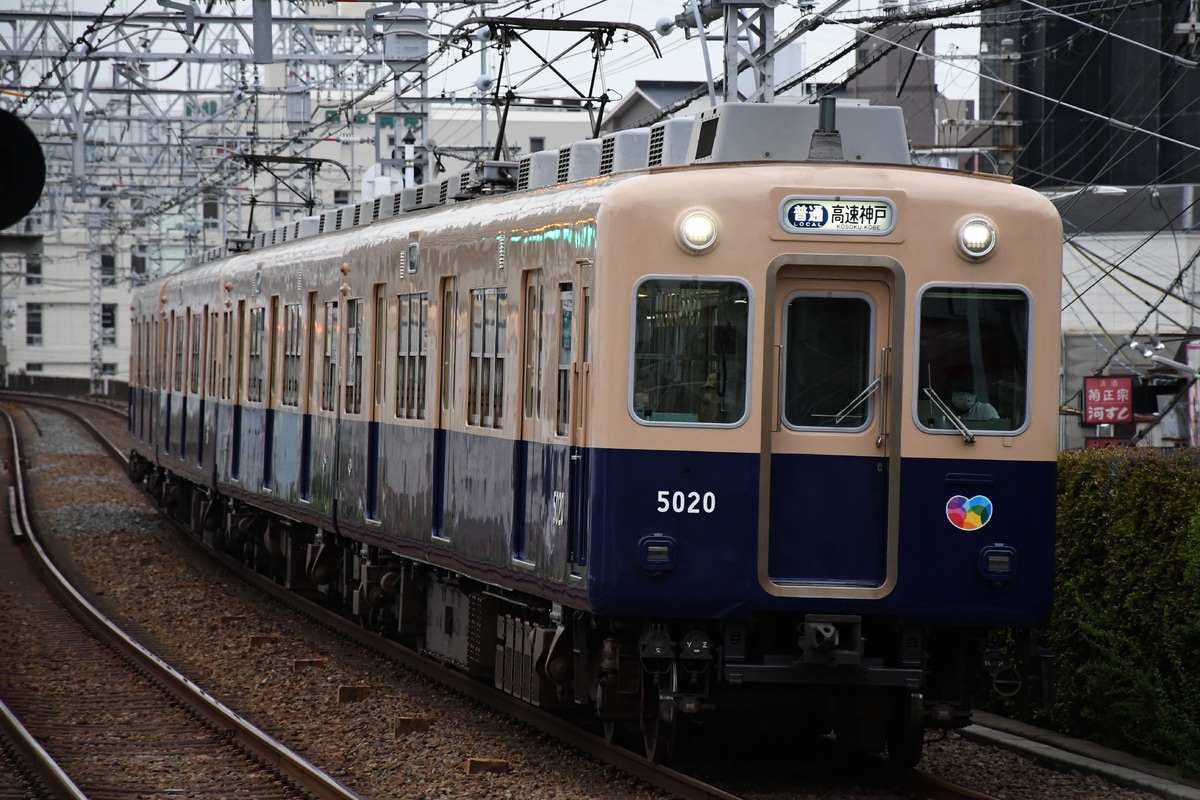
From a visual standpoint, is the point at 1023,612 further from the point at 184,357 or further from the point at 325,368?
the point at 184,357

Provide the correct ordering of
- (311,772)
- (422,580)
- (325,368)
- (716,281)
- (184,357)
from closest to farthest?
(716,281), (311,772), (422,580), (325,368), (184,357)

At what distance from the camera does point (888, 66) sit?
147 ft

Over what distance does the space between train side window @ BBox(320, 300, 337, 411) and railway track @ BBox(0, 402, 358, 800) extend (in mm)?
2377

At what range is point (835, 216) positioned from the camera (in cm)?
809

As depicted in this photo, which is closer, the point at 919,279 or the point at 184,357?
the point at 919,279

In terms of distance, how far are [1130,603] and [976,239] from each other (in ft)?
7.45

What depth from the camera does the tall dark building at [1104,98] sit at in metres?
33.2

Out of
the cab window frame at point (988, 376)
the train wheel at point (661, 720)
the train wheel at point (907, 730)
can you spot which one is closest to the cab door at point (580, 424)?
the train wheel at point (661, 720)

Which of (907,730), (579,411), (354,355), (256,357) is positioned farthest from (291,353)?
(907,730)

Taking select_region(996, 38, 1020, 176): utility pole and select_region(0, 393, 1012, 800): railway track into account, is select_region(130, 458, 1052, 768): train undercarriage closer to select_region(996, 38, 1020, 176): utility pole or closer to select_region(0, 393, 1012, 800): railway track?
select_region(0, 393, 1012, 800): railway track

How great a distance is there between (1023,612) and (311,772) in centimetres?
349

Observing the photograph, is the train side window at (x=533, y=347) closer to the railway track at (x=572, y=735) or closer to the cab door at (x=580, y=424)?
the cab door at (x=580, y=424)

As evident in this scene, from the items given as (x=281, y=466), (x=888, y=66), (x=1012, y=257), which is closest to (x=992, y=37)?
(x=888, y=66)

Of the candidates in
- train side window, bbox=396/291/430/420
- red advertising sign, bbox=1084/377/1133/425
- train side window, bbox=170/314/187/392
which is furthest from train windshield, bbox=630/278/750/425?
train side window, bbox=170/314/187/392
